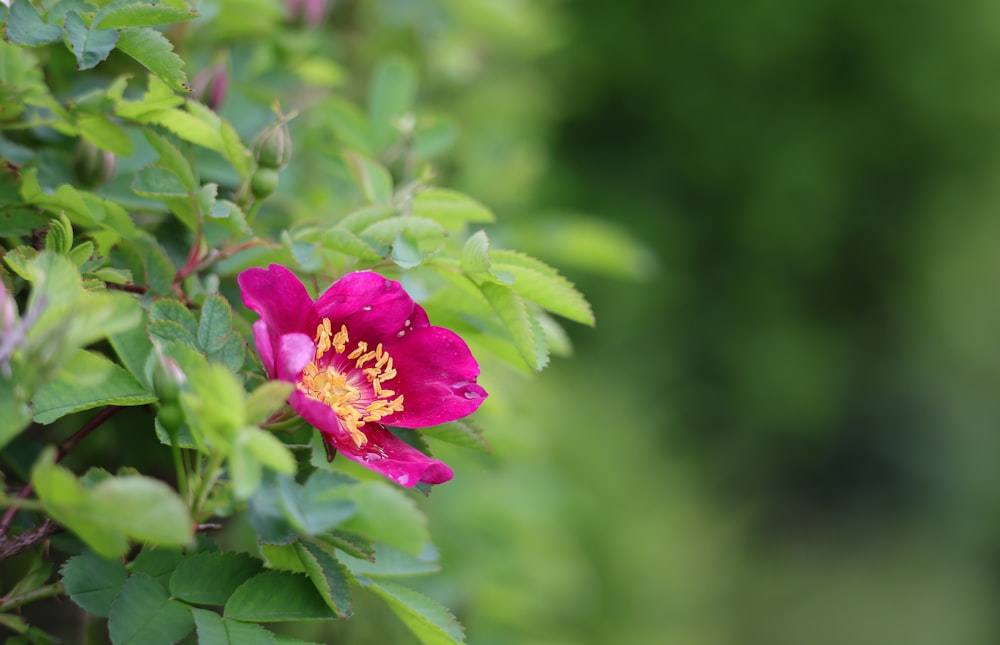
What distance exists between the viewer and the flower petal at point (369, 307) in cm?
57

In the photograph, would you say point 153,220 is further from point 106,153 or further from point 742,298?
point 742,298

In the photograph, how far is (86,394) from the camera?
0.51 meters

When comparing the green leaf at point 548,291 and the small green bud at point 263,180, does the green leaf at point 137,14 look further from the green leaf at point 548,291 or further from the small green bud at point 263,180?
the green leaf at point 548,291

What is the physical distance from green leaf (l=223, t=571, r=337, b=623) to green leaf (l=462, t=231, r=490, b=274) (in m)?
0.21

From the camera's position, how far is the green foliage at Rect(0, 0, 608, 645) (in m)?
0.42

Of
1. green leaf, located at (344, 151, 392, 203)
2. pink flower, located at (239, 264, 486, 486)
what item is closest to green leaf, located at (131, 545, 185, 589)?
pink flower, located at (239, 264, 486, 486)

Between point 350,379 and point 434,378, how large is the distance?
0.20 ft

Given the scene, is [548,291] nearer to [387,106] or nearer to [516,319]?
[516,319]

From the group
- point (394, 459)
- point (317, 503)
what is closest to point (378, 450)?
point (394, 459)

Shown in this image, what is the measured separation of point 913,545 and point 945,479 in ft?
1.28

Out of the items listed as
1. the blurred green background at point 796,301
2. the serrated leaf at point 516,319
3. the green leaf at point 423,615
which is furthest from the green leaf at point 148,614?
the blurred green background at point 796,301

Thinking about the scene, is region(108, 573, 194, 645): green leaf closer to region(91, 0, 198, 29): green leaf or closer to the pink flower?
the pink flower

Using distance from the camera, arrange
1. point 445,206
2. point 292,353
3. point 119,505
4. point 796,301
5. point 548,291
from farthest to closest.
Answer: point 796,301, point 445,206, point 548,291, point 292,353, point 119,505

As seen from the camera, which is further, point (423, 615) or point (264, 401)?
point (423, 615)
